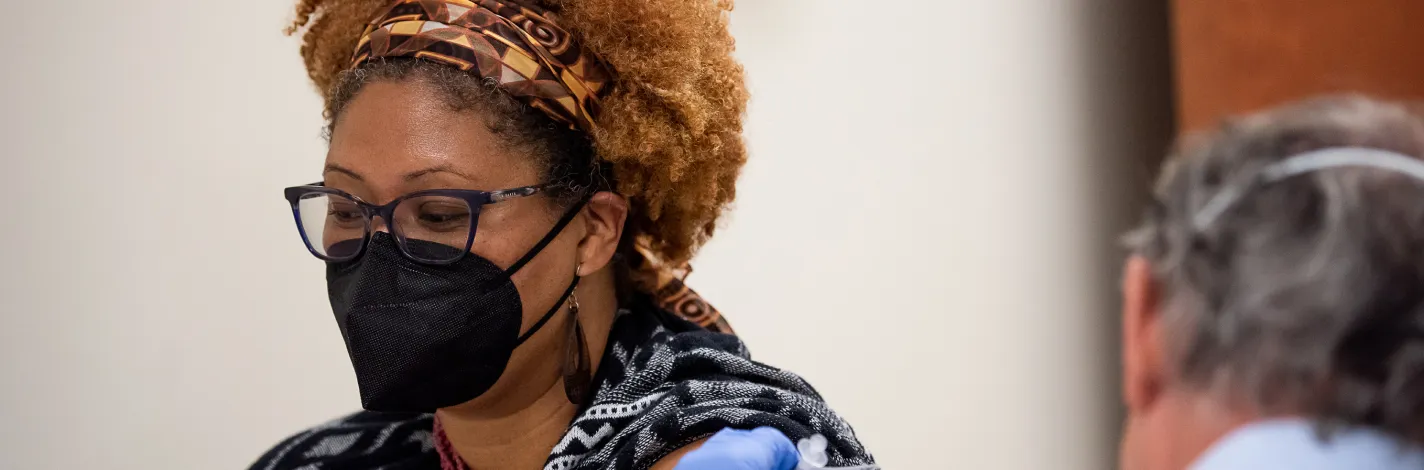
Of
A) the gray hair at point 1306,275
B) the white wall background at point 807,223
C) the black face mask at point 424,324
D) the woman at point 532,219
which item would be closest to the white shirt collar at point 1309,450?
the gray hair at point 1306,275

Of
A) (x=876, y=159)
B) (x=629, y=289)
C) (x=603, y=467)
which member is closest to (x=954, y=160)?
(x=876, y=159)

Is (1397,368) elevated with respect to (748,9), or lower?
lower

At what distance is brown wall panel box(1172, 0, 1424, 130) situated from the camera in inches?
43.4

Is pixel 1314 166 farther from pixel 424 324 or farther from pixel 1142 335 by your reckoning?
pixel 424 324

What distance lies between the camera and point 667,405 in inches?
48.6

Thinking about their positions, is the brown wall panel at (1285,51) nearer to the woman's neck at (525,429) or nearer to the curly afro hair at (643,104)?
the curly afro hair at (643,104)

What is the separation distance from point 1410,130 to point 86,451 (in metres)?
1.78

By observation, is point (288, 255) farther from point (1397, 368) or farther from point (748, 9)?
point (1397, 368)

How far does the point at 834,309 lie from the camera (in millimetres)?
2062

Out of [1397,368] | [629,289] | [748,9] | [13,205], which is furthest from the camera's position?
[748,9]

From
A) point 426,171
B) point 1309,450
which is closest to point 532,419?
point 426,171

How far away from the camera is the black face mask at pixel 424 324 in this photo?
121 centimetres

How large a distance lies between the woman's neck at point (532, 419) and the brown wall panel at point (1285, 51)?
722mm

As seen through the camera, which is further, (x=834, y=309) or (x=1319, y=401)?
(x=834, y=309)
